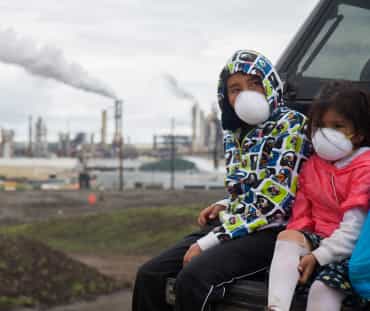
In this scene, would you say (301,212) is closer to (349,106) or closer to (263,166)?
(263,166)

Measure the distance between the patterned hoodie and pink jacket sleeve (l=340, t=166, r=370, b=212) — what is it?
0.40 meters

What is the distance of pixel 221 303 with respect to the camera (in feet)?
10.2

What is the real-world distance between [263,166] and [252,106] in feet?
0.87

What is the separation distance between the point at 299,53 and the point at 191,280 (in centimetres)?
185

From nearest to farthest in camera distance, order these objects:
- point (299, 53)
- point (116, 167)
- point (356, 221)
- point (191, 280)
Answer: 1. point (356, 221)
2. point (191, 280)
3. point (299, 53)
4. point (116, 167)

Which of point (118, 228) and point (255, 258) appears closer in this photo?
point (255, 258)

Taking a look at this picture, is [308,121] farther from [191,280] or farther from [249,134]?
[191,280]

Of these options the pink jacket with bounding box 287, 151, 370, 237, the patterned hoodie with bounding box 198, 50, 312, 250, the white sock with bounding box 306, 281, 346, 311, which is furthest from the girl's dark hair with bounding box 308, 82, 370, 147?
the white sock with bounding box 306, 281, 346, 311

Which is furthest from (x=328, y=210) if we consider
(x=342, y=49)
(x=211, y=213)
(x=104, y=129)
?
(x=104, y=129)

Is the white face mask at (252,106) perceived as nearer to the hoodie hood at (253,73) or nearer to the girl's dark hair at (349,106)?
the hoodie hood at (253,73)

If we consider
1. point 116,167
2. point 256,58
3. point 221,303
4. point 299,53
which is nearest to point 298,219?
point 221,303

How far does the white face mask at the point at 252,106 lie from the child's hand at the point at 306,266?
2.31ft

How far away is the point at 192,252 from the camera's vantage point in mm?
3332

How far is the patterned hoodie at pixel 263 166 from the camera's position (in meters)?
3.23
